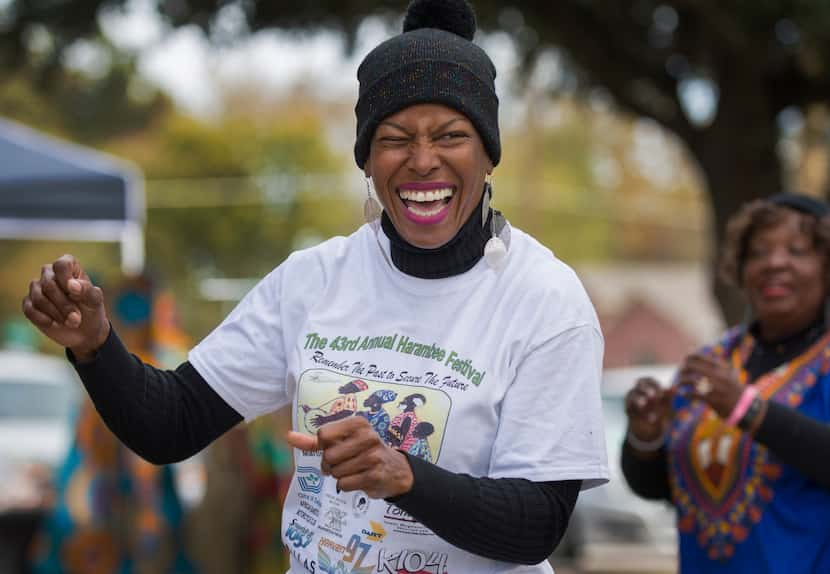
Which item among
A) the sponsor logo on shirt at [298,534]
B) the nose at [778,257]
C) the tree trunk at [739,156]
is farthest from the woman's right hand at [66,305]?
the tree trunk at [739,156]

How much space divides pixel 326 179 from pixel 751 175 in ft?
78.1

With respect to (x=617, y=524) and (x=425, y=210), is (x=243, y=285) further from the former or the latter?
(x=425, y=210)

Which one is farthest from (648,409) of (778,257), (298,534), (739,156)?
(739,156)

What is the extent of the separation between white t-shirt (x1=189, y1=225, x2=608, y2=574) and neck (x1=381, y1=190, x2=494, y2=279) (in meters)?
0.01

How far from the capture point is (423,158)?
1.94m

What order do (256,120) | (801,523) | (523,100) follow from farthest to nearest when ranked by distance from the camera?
(256,120), (523,100), (801,523)

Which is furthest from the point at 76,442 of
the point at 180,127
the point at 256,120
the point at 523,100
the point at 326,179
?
the point at 256,120

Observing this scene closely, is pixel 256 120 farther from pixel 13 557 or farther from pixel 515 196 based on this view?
pixel 13 557

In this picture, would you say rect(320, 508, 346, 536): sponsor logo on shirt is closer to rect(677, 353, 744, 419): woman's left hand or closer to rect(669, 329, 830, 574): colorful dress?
rect(677, 353, 744, 419): woman's left hand

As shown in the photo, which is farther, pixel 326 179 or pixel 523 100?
pixel 326 179

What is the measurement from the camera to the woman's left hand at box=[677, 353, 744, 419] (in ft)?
9.87

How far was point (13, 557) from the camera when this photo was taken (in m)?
5.38

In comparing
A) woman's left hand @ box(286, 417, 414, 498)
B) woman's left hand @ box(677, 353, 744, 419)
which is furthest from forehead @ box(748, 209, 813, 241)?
woman's left hand @ box(286, 417, 414, 498)

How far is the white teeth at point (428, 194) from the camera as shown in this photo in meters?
1.99
